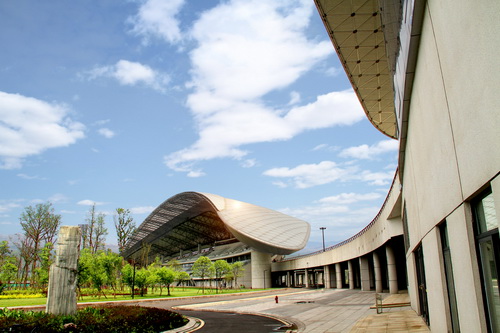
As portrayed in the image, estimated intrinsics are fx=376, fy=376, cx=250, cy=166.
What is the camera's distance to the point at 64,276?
15359mm

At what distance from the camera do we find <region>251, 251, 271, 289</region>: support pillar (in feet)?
247

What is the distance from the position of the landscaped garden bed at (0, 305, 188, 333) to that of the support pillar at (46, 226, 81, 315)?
60cm

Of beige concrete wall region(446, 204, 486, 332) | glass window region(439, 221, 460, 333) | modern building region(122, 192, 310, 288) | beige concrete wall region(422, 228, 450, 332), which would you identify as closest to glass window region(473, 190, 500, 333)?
beige concrete wall region(446, 204, 486, 332)

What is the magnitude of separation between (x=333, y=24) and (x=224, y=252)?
78.1 meters

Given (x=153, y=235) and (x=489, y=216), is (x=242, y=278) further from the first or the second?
(x=489, y=216)

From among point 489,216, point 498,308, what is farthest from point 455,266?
point 489,216

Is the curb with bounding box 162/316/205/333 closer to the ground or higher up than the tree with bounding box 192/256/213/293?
closer to the ground

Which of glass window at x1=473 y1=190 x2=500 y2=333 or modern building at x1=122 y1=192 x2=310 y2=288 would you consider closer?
glass window at x1=473 y1=190 x2=500 y2=333

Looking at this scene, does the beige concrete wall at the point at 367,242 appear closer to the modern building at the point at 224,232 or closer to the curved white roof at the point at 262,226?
the curved white roof at the point at 262,226

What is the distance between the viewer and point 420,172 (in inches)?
409

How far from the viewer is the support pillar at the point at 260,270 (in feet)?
247

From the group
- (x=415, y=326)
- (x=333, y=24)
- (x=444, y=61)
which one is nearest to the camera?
(x=444, y=61)

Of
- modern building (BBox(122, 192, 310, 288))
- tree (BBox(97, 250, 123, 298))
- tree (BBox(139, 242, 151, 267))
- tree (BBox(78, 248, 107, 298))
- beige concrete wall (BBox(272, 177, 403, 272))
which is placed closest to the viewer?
beige concrete wall (BBox(272, 177, 403, 272))

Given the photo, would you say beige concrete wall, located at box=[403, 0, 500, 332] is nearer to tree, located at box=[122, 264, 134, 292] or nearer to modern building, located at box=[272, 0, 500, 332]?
modern building, located at box=[272, 0, 500, 332]
